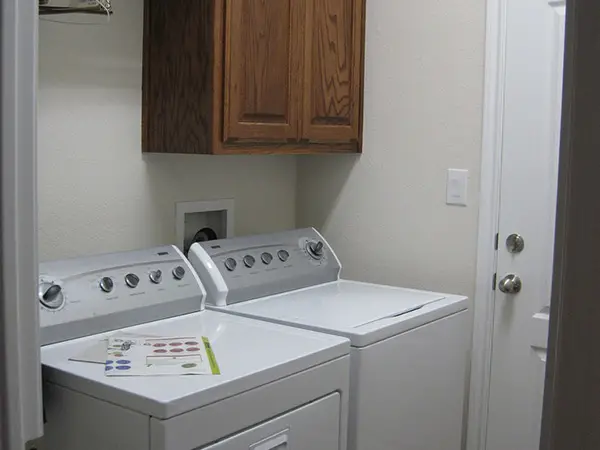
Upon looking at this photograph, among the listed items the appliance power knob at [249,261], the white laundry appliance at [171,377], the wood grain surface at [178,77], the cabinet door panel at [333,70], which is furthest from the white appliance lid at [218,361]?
the cabinet door panel at [333,70]

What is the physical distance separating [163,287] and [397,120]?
1144 millimetres

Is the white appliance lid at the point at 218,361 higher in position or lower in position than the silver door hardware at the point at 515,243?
lower

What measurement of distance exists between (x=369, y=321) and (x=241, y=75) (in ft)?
2.71

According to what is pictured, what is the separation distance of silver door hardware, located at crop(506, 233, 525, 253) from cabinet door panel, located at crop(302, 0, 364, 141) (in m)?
0.68

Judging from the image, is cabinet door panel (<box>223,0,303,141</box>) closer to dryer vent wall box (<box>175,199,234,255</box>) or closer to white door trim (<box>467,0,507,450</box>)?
dryer vent wall box (<box>175,199,234,255</box>)

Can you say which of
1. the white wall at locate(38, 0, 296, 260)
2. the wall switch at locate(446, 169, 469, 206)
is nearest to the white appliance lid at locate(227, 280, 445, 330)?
the wall switch at locate(446, 169, 469, 206)

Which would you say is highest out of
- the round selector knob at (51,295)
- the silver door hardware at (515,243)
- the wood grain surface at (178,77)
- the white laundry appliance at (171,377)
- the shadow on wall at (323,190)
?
the wood grain surface at (178,77)

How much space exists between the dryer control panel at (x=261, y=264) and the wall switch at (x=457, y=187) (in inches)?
18.3

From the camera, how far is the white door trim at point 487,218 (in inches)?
95.4

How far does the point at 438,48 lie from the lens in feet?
8.40

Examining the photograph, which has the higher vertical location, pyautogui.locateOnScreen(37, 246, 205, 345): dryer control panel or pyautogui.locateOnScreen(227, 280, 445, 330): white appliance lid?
pyautogui.locateOnScreen(37, 246, 205, 345): dryer control panel

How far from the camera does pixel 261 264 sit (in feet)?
7.63

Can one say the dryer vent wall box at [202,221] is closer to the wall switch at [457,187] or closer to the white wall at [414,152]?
the white wall at [414,152]

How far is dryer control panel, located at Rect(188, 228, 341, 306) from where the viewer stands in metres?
2.16
